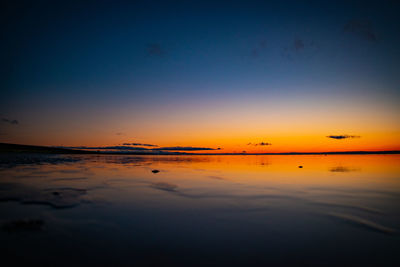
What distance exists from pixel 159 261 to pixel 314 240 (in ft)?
13.8

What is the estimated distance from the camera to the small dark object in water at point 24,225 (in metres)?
5.95

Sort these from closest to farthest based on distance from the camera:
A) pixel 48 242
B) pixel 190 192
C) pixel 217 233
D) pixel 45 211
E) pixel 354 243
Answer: pixel 48 242 → pixel 354 243 → pixel 217 233 → pixel 45 211 → pixel 190 192

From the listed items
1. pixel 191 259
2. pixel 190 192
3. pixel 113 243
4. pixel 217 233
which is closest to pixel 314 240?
pixel 217 233

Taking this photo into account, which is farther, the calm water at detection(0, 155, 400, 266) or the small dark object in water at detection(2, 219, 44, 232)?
the small dark object in water at detection(2, 219, 44, 232)

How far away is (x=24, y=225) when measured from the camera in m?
6.28

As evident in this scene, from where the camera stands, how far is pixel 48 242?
518cm

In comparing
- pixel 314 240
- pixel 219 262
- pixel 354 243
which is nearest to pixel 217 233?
pixel 219 262

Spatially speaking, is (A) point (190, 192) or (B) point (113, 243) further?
(A) point (190, 192)

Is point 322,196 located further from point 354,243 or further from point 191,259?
point 191,259

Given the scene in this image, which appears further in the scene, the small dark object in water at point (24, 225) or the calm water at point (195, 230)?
the small dark object in water at point (24, 225)

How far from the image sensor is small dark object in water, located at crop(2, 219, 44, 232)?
595cm

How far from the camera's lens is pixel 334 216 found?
26.3 ft

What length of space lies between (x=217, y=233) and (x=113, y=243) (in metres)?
2.85

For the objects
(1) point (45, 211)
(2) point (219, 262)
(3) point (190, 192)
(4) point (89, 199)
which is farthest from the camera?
(3) point (190, 192)
